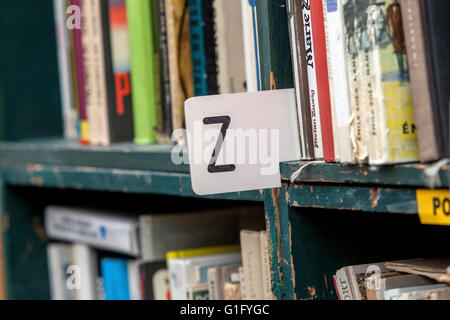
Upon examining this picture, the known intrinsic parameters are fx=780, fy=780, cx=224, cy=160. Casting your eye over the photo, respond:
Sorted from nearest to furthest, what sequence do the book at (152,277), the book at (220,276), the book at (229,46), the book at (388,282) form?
the book at (388,282) → the book at (229,46) → the book at (220,276) → the book at (152,277)

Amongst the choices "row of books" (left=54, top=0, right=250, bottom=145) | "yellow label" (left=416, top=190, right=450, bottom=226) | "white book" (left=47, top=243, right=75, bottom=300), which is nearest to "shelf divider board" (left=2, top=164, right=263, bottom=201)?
"row of books" (left=54, top=0, right=250, bottom=145)

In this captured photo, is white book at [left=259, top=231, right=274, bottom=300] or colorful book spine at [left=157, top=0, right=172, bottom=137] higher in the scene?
colorful book spine at [left=157, top=0, right=172, bottom=137]

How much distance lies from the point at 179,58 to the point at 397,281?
0.50 metres

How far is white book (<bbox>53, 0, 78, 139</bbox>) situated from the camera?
1.73 m

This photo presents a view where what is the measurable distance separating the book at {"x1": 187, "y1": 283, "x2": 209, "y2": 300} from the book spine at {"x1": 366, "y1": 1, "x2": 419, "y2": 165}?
0.54 metres

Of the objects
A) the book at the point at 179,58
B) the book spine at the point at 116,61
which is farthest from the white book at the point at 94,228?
the book at the point at 179,58

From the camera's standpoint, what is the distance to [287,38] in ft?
3.27

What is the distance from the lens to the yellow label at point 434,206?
2.56 feet

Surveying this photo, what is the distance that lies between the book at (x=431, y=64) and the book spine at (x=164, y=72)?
559 mm

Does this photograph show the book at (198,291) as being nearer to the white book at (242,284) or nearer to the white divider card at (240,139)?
the white book at (242,284)

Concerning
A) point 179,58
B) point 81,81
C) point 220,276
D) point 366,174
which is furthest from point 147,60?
point 366,174

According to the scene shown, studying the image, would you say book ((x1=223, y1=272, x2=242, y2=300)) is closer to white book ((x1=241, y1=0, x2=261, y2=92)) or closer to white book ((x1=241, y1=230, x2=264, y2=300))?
white book ((x1=241, y1=230, x2=264, y2=300))

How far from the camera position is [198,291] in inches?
50.3

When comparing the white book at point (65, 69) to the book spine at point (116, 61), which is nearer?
the book spine at point (116, 61)
